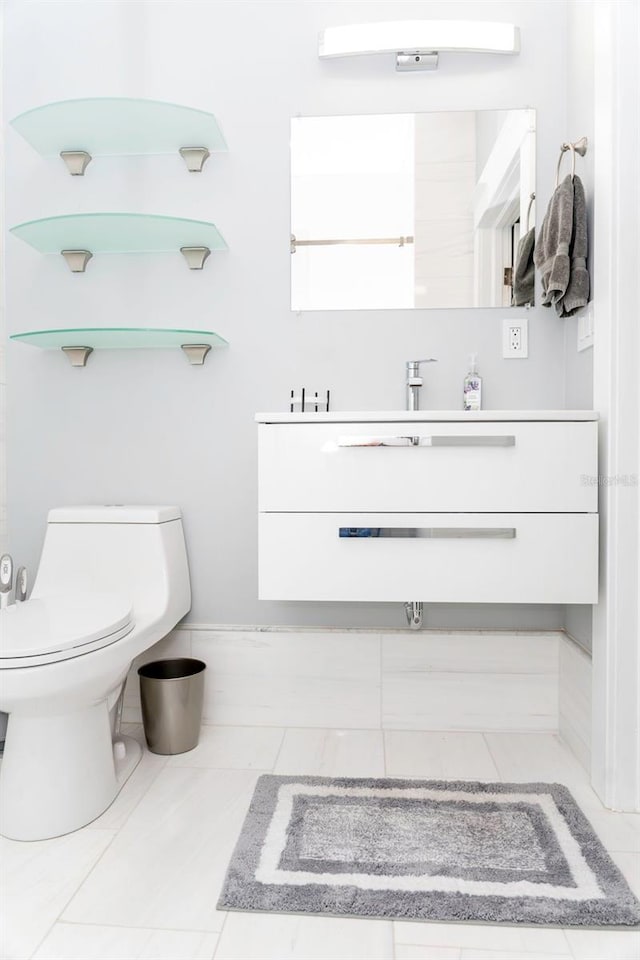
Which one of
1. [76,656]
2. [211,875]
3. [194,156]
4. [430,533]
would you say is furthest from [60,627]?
[194,156]

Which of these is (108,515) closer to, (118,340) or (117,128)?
(118,340)

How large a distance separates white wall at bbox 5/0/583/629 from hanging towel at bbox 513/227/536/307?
2.5 inches

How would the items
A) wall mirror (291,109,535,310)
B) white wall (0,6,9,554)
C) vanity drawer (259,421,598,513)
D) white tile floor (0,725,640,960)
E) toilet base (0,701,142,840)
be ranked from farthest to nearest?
white wall (0,6,9,554) → wall mirror (291,109,535,310) → vanity drawer (259,421,598,513) → toilet base (0,701,142,840) → white tile floor (0,725,640,960)

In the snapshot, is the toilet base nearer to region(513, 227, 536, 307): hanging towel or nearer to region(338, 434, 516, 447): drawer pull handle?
region(338, 434, 516, 447): drawer pull handle

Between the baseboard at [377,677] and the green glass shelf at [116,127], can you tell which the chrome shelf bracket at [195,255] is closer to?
the green glass shelf at [116,127]

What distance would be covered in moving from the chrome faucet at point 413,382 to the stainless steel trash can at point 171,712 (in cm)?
96

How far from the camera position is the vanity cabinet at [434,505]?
1.55m

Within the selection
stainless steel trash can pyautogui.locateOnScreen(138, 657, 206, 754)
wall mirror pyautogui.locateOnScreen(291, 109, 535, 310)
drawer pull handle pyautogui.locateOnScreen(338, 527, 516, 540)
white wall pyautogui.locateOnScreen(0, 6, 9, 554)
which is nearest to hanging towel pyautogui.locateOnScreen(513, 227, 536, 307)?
wall mirror pyautogui.locateOnScreen(291, 109, 535, 310)

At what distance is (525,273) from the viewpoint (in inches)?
74.2

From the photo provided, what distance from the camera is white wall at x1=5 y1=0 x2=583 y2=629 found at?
190 cm

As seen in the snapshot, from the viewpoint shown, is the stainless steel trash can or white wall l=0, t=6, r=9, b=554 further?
white wall l=0, t=6, r=9, b=554

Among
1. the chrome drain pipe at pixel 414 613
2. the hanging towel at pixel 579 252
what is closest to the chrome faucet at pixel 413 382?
the hanging towel at pixel 579 252

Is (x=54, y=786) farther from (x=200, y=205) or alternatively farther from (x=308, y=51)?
(x=308, y=51)

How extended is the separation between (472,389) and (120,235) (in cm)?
109
